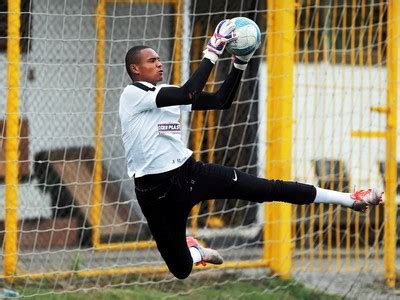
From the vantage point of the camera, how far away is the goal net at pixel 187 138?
33.5 feet

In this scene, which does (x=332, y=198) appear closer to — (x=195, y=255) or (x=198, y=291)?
(x=195, y=255)

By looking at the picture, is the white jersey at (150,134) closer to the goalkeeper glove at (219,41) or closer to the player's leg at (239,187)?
the player's leg at (239,187)

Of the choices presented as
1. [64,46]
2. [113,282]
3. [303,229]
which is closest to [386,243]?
[303,229]

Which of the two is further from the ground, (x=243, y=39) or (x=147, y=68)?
(x=243, y=39)

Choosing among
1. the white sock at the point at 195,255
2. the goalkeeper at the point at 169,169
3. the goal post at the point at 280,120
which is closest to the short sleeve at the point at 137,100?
the goalkeeper at the point at 169,169

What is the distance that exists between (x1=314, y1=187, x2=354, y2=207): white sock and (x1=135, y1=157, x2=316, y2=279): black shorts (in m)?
0.07

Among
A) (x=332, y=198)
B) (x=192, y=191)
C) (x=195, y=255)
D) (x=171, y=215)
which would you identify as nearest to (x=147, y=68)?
(x=192, y=191)

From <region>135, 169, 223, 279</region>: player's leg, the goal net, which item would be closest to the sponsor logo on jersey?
<region>135, 169, 223, 279</region>: player's leg

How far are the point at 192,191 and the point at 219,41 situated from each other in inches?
37.8

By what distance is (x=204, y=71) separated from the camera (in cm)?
781

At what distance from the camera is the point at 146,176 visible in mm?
8094

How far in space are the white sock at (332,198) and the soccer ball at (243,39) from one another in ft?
3.37

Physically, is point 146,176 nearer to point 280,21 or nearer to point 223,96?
point 223,96

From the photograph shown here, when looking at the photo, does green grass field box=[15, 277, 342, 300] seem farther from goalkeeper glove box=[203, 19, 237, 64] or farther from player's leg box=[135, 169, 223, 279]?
goalkeeper glove box=[203, 19, 237, 64]
